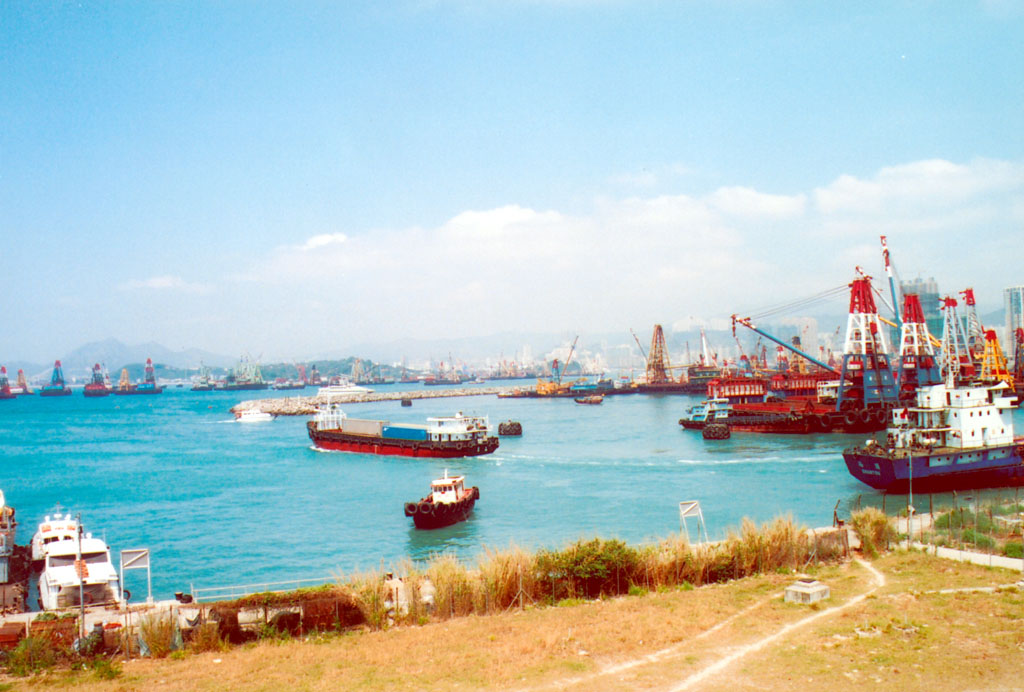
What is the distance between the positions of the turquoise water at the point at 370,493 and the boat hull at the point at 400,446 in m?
1.19

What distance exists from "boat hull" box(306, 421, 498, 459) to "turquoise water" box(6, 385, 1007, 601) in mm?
1190

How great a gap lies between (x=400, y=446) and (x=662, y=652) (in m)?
46.6

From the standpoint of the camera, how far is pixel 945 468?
107 feet

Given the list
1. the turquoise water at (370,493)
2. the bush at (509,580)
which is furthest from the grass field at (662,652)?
the turquoise water at (370,493)

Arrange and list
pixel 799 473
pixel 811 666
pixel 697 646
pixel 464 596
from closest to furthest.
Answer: pixel 811 666 → pixel 697 646 → pixel 464 596 → pixel 799 473

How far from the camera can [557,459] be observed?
53.1m

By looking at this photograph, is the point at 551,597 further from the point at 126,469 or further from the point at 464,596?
the point at 126,469

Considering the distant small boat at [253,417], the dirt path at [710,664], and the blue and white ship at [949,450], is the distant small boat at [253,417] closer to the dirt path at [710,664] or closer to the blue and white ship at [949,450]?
the blue and white ship at [949,450]

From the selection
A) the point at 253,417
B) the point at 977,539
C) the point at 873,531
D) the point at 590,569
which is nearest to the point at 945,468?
the point at 977,539

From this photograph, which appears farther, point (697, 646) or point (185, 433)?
point (185, 433)

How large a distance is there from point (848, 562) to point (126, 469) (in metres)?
53.5

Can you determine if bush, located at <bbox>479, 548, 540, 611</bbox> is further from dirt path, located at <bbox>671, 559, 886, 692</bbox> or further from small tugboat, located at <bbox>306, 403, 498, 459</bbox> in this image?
small tugboat, located at <bbox>306, 403, 498, 459</bbox>

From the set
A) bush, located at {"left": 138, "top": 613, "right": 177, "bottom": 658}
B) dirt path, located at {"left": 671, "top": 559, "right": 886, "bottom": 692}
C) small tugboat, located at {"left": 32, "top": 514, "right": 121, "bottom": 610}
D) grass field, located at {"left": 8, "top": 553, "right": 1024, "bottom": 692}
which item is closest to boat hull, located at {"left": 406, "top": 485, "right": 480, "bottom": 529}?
small tugboat, located at {"left": 32, "top": 514, "right": 121, "bottom": 610}

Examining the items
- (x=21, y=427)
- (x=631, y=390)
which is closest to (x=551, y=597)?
(x=21, y=427)
